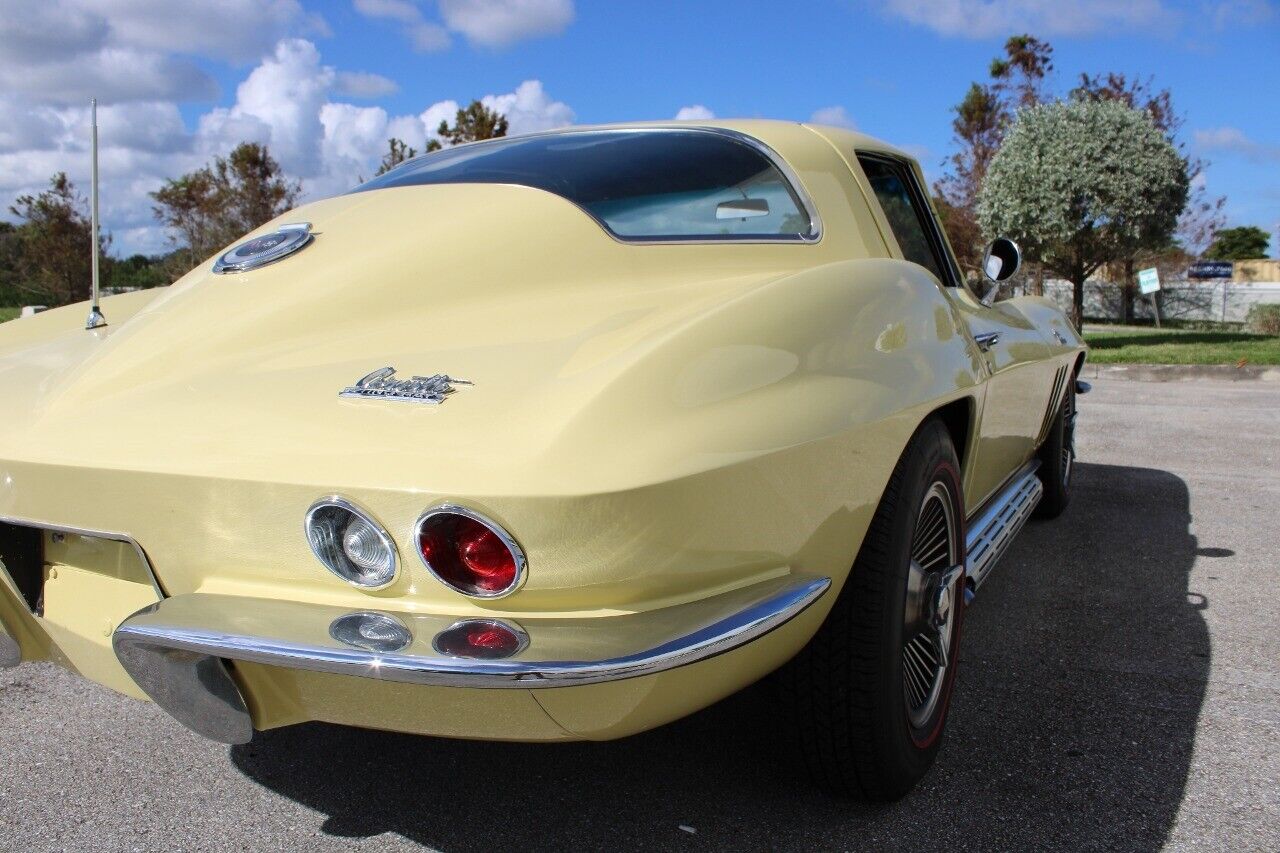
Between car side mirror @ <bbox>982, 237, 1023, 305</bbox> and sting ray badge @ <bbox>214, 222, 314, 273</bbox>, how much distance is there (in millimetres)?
2134

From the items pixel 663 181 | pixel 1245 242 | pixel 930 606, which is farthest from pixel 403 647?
pixel 1245 242

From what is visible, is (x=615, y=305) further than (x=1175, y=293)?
No

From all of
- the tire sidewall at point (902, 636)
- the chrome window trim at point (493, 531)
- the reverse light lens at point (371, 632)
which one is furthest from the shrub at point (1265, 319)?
the reverse light lens at point (371, 632)

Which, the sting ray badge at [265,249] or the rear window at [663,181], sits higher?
the rear window at [663,181]

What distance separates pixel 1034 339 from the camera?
363 cm

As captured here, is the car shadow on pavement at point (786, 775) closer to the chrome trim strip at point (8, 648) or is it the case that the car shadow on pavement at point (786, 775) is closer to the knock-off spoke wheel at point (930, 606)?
the knock-off spoke wheel at point (930, 606)

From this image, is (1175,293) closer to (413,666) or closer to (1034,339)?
(1034,339)

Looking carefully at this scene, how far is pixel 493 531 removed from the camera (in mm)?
1501

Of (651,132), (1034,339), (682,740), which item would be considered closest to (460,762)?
(682,740)

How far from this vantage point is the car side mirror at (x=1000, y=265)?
343cm

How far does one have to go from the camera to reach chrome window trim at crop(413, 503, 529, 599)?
1493 mm

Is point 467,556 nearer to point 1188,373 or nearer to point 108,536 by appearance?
point 108,536

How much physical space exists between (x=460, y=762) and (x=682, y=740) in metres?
0.52

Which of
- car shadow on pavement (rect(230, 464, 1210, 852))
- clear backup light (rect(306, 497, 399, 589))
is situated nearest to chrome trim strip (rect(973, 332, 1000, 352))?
car shadow on pavement (rect(230, 464, 1210, 852))
